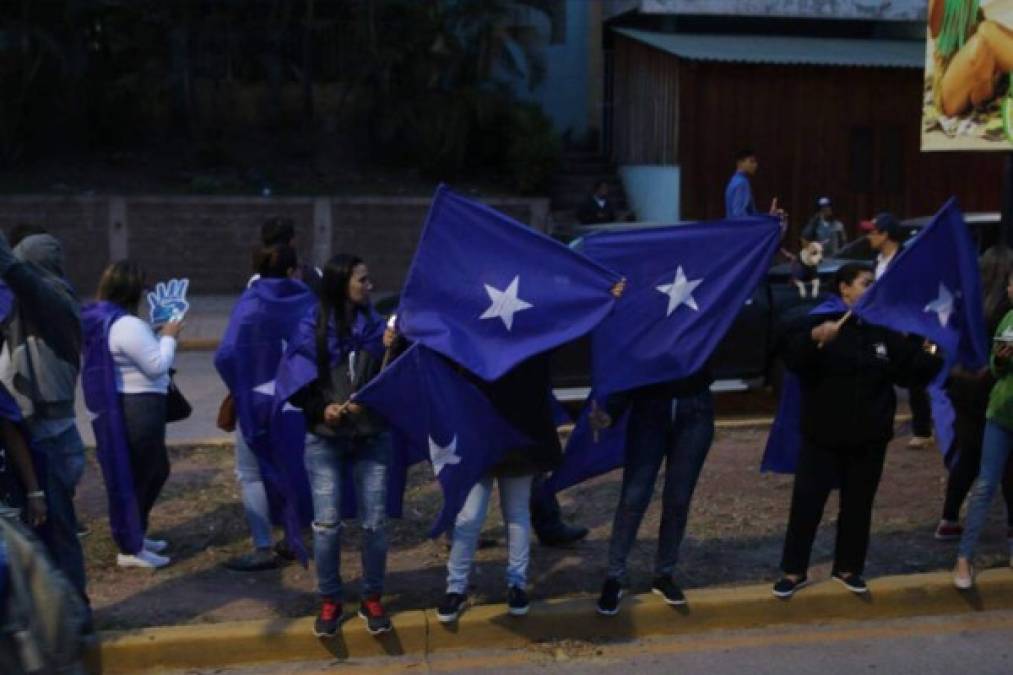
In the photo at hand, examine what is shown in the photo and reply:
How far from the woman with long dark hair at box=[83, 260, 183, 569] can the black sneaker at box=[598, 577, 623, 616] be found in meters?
2.41

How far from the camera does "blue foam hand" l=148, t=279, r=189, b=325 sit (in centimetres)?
703

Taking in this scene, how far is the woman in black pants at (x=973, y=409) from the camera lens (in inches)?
283

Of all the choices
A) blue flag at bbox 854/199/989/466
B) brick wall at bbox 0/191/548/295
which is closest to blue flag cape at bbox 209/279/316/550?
blue flag at bbox 854/199/989/466

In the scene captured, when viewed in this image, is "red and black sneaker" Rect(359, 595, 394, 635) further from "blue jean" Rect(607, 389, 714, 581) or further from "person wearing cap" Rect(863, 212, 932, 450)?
"person wearing cap" Rect(863, 212, 932, 450)

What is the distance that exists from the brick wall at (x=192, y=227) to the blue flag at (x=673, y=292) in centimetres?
1604

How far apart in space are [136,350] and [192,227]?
15.7 metres

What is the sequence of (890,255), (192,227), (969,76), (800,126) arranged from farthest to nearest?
(800,126), (192,227), (969,76), (890,255)

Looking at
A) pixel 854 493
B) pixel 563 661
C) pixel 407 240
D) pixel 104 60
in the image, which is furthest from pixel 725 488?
pixel 104 60

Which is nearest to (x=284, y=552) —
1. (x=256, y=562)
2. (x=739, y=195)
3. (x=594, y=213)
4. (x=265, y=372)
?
(x=256, y=562)

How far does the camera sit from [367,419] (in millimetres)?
6082

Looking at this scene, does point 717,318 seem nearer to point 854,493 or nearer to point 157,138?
point 854,493

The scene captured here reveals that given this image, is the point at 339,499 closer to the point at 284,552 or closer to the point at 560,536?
the point at 284,552

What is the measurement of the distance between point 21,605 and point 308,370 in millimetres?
2331

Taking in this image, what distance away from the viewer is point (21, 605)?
3920 mm
